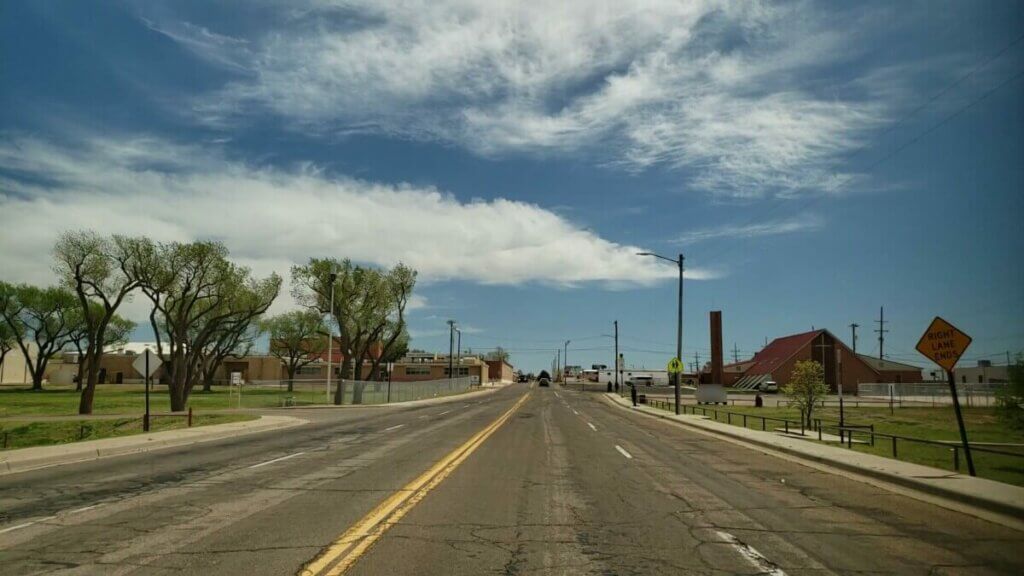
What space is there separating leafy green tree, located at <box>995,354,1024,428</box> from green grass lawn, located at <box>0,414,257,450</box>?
27620 millimetres

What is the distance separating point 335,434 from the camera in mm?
24203

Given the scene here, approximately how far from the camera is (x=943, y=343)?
43.2 ft

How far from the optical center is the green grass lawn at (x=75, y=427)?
90.4ft

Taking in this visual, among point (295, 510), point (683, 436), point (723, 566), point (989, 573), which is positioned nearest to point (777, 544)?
point (723, 566)

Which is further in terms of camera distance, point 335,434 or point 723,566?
point 335,434

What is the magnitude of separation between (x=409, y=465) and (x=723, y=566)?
9229 mm

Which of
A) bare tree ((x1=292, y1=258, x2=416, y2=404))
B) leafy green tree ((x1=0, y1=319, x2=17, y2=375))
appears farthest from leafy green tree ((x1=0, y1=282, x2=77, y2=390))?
bare tree ((x1=292, y1=258, x2=416, y2=404))

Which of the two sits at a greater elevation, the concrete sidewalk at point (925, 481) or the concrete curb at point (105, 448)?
the concrete sidewalk at point (925, 481)

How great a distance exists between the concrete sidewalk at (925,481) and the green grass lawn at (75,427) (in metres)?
22.7

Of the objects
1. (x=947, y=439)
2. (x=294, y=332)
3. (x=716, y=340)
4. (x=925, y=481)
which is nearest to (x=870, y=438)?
(x=947, y=439)

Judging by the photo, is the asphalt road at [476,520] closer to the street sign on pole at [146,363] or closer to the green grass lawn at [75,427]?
the street sign on pole at [146,363]

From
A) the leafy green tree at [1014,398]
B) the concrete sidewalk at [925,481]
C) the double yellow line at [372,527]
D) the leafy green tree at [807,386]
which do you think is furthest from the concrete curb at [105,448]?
the leafy green tree at [1014,398]

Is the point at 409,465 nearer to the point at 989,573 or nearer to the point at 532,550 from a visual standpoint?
the point at 532,550

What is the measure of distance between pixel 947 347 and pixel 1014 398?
8.50m
